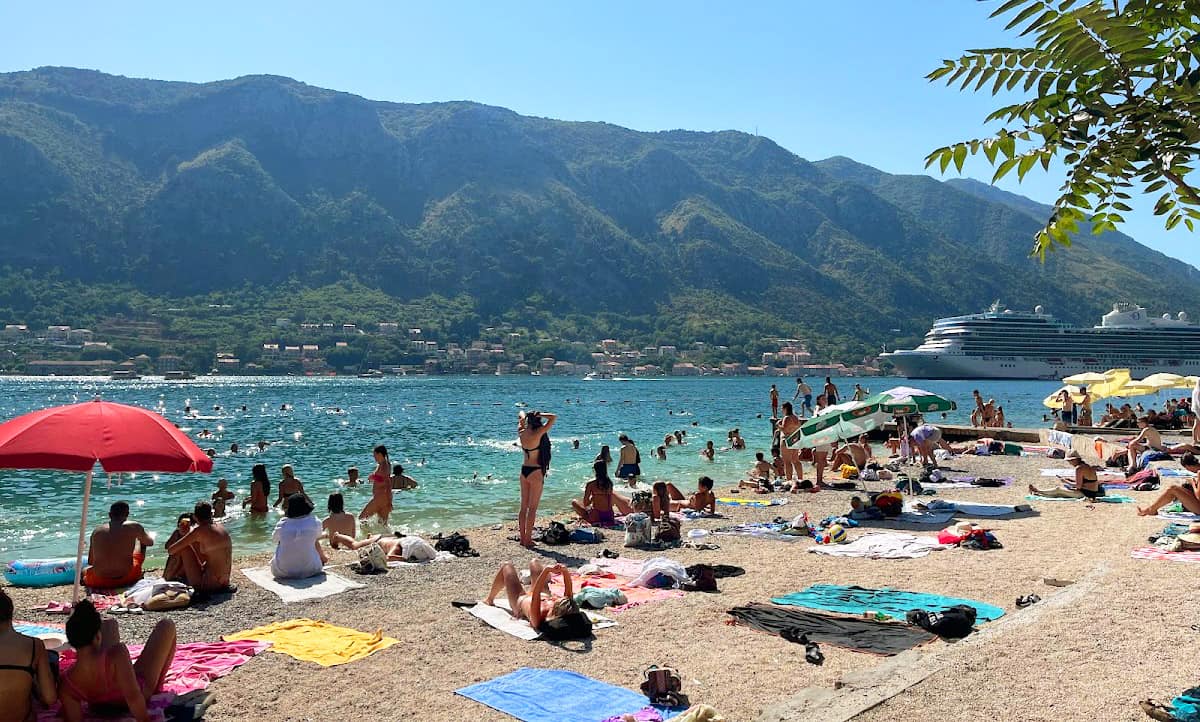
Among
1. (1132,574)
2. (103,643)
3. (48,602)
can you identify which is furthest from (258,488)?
(1132,574)

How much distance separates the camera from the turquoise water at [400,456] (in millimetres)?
15852

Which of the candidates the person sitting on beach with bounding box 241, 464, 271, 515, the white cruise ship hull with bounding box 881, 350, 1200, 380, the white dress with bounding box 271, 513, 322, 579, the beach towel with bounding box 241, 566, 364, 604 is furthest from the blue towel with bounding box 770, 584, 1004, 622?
the white cruise ship hull with bounding box 881, 350, 1200, 380

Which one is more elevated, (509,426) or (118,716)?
(118,716)

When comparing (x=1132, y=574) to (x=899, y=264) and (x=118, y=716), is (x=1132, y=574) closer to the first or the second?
(x=118, y=716)

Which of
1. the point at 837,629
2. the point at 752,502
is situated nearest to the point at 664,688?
the point at 837,629

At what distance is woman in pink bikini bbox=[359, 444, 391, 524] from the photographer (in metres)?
14.4

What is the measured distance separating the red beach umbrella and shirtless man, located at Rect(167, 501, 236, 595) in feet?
7.19

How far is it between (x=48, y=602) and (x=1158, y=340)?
374ft

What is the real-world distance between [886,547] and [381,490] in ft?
28.2

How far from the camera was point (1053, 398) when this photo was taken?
29.3m

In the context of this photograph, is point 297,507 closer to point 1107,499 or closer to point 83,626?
point 83,626

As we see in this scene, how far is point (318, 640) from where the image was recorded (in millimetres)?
6598

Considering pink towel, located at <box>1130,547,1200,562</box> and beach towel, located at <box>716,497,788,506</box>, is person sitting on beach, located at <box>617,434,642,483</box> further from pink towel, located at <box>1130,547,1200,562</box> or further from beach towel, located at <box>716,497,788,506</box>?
pink towel, located at <box>1130,547,1200,562</box>

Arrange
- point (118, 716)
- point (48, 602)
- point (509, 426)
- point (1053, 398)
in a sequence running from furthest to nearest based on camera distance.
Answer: point (509, 426), point (1053, 398), point (48, 602), point (118, 716)
